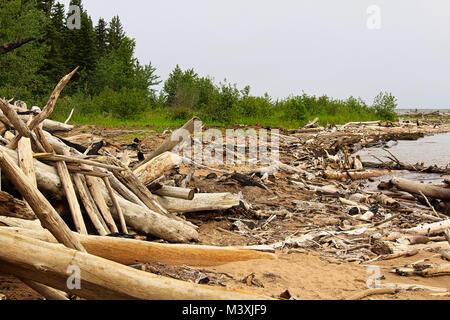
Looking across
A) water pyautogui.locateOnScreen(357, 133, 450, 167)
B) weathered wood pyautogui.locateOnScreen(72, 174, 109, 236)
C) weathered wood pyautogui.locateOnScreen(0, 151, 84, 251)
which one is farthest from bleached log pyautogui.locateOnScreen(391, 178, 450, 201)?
weathered wood pyautogui.locateOnScreen(0, 151, 84, 251)

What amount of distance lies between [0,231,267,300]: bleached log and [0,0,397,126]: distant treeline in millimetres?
17821

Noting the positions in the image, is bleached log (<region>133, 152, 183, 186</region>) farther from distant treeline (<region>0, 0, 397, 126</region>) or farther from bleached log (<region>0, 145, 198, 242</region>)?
distant treeline (<region>0, 0, 397, 126</region>)

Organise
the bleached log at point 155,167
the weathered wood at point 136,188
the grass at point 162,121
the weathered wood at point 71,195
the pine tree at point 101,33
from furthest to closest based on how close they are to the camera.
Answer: the pine tree at point 101,33, the grass at point 162,121, the bleached log at point 155,167, the weathered wood at point 136,188, the weathered wood at point 71,195

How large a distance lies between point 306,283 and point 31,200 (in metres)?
2.25

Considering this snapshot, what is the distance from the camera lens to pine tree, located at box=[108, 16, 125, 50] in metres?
49.4

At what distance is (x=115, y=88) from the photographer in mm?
36406

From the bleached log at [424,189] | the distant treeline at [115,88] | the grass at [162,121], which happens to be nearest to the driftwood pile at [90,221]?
the bleached log at [424,189]

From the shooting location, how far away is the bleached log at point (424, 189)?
763 cm

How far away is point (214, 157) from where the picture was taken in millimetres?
10867

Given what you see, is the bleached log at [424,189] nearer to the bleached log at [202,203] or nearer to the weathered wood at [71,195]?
the bleached log at [202,203]

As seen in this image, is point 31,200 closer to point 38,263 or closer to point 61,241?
point 61,241

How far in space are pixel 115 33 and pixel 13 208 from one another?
2054 inches

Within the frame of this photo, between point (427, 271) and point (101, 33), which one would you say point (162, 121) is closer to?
point (427, 271)

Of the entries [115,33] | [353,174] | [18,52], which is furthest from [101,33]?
[353,174]
